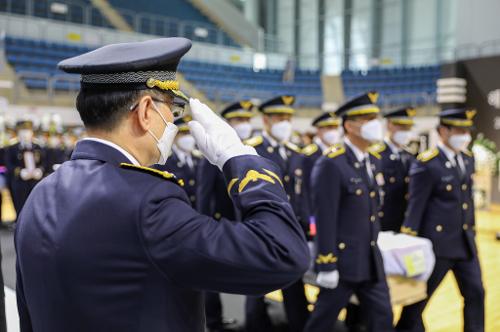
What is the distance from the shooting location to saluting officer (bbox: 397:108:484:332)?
302 centimetres

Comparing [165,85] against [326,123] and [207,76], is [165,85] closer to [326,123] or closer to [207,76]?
[326,123]

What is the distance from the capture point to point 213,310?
3443 mm

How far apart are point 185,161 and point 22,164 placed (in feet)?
12.2

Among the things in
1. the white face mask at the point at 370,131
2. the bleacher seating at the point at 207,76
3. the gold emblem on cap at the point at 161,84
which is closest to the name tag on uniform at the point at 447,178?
the white face mask at the point at 370,131

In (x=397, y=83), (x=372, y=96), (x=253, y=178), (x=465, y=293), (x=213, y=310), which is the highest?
(x=397, y=83)

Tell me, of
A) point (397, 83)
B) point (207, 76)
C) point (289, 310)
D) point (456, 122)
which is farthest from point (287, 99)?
point (397, 83)

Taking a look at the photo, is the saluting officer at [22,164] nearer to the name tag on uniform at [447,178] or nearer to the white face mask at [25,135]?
the white face mask at [25,135]

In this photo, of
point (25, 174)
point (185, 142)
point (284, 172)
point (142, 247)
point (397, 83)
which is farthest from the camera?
point (397, 83)

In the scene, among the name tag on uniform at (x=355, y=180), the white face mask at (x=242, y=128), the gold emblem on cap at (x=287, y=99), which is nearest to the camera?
the name tag on uniform at (x=355, y=180)

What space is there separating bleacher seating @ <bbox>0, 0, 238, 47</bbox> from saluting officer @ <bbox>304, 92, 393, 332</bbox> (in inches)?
521

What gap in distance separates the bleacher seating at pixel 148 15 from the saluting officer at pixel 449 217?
43.0ft

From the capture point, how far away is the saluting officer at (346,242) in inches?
100

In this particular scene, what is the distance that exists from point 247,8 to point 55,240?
820 inches

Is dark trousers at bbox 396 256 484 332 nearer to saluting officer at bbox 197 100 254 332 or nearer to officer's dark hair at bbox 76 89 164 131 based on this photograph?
saluting officer at bbox 197 100 254 332
